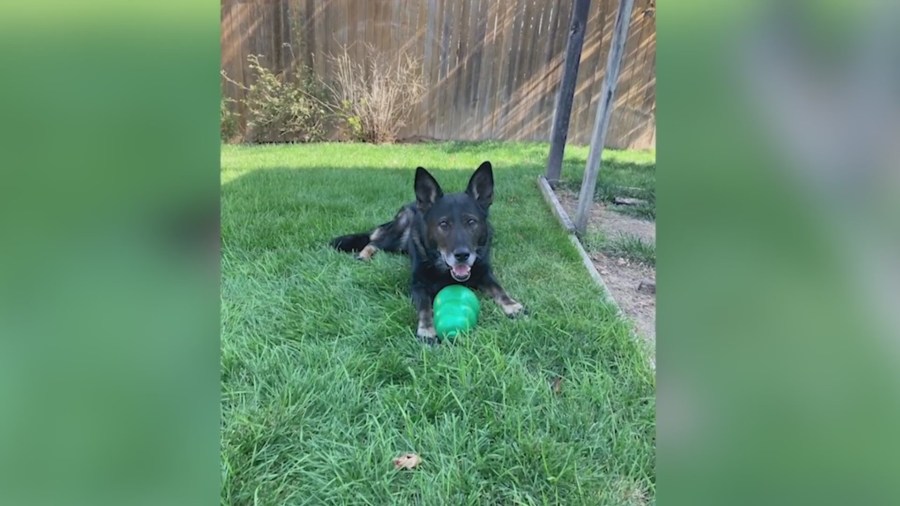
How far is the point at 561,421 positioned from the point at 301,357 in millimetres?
1027

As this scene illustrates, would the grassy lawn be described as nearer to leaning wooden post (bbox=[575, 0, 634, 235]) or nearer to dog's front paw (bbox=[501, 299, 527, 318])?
dog's front paw (bbox=[501, 299, 527, 318])

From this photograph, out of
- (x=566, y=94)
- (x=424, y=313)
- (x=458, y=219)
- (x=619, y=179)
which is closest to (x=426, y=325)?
(x=424, y=313)

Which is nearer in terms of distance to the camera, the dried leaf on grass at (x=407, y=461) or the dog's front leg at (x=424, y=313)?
the dried leaf on grass at (x=407, y=461)

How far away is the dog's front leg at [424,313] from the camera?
8.05 ft

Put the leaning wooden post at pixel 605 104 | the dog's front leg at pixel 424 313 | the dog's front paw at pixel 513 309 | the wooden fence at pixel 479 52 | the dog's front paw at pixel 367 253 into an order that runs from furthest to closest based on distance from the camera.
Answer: the wooden fence at pixel 479 52 → the dog's front paw at pixel 367 253 → the leaning wooden post at pixel 605 104 → the dog's front paw at pixel 513 309 → the dog's front leg at pixel 424 313

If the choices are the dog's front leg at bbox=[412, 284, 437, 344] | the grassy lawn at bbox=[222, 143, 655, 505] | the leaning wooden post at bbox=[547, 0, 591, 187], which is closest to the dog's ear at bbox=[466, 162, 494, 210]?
the grassy lawn at bbox=[222, 143, 655, 505]

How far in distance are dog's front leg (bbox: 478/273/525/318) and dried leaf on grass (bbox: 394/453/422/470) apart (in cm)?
116

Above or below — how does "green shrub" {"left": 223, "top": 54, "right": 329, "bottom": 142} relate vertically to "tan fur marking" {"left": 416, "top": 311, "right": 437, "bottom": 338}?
above

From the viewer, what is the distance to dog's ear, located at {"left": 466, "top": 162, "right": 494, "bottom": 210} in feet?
10.5

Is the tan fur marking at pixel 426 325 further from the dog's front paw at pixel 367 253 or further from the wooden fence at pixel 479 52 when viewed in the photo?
the wooden fence at pixel 479 52

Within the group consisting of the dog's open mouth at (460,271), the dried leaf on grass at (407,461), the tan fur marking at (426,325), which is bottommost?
the tan fur marking at (426,325)

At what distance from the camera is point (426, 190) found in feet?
10.6

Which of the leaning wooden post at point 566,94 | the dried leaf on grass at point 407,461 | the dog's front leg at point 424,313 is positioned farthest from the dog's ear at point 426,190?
the leaning wooden post at point 566,94
